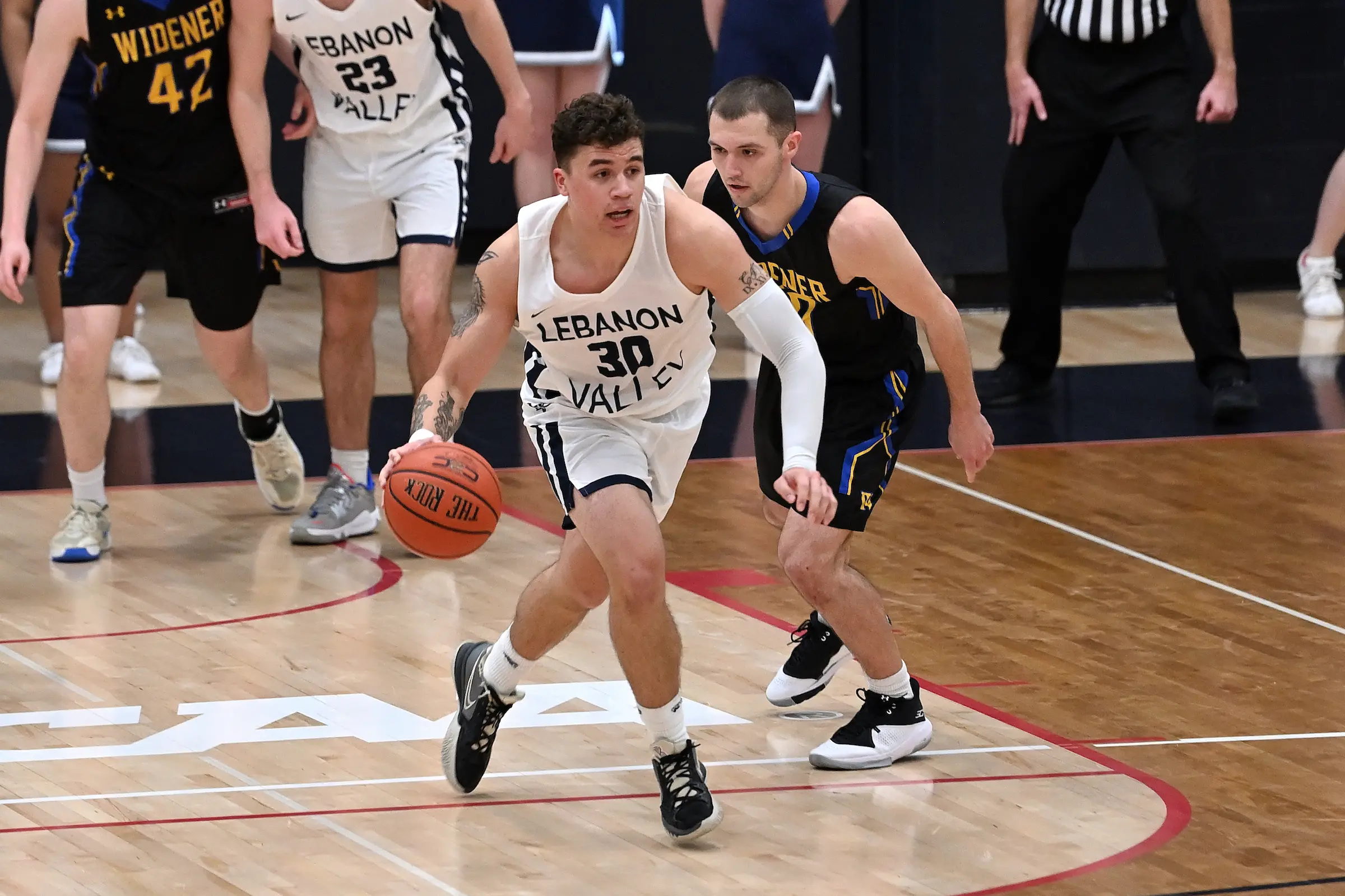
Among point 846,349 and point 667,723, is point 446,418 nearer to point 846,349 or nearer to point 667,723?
point 667,723

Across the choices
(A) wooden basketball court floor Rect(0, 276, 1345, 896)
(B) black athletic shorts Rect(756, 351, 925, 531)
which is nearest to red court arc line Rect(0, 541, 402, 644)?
(A) wooden basketball court floor Rect(0, 276, 1345, 896)

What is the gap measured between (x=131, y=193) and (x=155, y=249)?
0.21 meters

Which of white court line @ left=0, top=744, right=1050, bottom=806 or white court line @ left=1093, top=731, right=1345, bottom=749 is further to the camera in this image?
white court line @ left=1093, top=731, right=1345, bottom=749

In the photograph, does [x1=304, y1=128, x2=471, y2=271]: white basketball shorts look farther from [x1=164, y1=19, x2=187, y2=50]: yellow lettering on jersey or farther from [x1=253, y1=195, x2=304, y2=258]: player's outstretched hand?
[x1=164, y1=19, x2=187, y2=50]: yellow lettering on jersey

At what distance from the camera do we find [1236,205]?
36.4ft

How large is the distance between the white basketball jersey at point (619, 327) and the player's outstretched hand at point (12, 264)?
219 cm

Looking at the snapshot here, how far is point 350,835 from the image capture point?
14.4 ft

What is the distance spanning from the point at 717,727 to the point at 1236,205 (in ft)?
22.9

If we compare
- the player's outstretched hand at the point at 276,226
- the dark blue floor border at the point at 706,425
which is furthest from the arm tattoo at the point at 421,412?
the dark blue floor border at the point at 706,425

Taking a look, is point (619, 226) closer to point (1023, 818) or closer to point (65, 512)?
point (1023, 818)

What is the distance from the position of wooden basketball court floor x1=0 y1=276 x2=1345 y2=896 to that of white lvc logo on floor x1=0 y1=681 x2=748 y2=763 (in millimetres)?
13

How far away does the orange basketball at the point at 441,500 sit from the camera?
4320 mm

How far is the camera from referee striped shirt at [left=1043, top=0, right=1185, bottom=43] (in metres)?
8.22

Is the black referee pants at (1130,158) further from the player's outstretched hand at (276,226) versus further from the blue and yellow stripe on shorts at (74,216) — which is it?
the blue and yellow stripe on shorts at (74,216)
